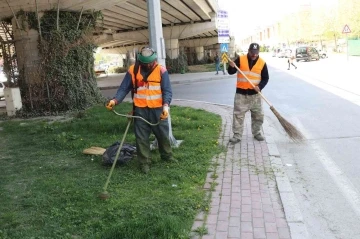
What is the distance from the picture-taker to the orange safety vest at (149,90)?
544 centimetres

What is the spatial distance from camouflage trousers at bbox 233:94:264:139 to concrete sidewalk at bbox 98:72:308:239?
0.41m

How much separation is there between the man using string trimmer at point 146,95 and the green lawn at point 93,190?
1.30ft

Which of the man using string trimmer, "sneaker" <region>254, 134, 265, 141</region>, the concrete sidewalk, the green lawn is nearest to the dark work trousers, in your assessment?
the man using string trimmer

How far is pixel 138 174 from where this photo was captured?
5.41 meters

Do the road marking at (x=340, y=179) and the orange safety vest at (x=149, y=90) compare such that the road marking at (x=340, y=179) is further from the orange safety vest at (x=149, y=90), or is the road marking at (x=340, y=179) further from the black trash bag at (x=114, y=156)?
the black trash bag at (x=114, y=156)

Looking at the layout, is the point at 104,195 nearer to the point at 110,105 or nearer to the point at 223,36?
the point at 110,105

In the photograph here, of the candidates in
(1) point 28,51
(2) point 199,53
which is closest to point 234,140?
(1) point 28,51

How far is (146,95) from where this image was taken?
5.50 m

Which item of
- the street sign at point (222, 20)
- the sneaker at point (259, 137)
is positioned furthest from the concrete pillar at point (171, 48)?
the sneaker at point (259, 137)

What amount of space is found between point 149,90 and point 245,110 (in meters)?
2.33

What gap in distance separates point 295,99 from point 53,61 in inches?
297

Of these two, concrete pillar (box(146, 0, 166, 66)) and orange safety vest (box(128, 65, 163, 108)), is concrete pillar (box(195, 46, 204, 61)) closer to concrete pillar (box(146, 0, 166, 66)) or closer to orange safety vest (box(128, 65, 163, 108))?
concrete pillar (box(146, 0, 166, 66))

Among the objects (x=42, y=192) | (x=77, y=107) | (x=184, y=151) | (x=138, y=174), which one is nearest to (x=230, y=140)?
(x=184, y=151)

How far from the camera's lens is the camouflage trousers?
278 inches
